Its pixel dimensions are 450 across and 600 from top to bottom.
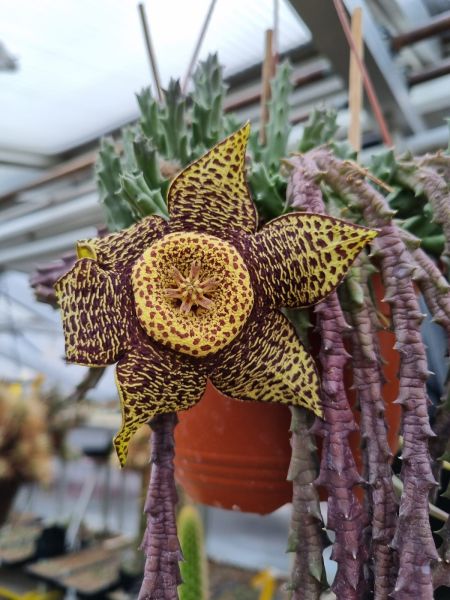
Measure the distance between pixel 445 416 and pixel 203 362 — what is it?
15 cm

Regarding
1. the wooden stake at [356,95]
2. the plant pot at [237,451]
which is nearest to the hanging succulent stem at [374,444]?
the plant pot at [237,451]

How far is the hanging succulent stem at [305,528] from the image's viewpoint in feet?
1.00

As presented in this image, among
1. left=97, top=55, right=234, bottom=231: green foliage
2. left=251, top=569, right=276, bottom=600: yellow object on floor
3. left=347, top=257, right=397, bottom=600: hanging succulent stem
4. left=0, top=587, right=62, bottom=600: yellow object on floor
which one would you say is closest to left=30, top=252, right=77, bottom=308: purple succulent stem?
left=97, top=55, right=234, bottom=231: green foliage

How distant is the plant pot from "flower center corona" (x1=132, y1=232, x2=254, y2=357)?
0.13 meters

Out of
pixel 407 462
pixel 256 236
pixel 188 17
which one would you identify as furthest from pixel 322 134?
pixel 188 17

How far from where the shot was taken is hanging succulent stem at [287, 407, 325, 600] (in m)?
0.30

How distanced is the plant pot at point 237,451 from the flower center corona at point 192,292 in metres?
0.13

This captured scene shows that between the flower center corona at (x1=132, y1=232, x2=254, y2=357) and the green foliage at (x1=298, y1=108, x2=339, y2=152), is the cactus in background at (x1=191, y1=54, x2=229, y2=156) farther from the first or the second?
the flower center corona at (x1=132, y1=232, x2=254, y2=357)

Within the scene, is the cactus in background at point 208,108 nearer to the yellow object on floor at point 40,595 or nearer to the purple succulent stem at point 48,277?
the purple succulent stem at point 48,277

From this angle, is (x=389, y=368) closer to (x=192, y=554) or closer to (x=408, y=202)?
(x=408, y=202)

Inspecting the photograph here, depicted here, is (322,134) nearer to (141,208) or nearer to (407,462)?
(141,208)

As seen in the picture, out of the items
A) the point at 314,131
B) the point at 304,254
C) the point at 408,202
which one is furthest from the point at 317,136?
the point at 304,254

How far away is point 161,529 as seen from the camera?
12.2 inches

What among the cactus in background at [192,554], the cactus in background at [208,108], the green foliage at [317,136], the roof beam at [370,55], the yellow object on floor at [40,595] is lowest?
the yellow object on floor at [40,595]
